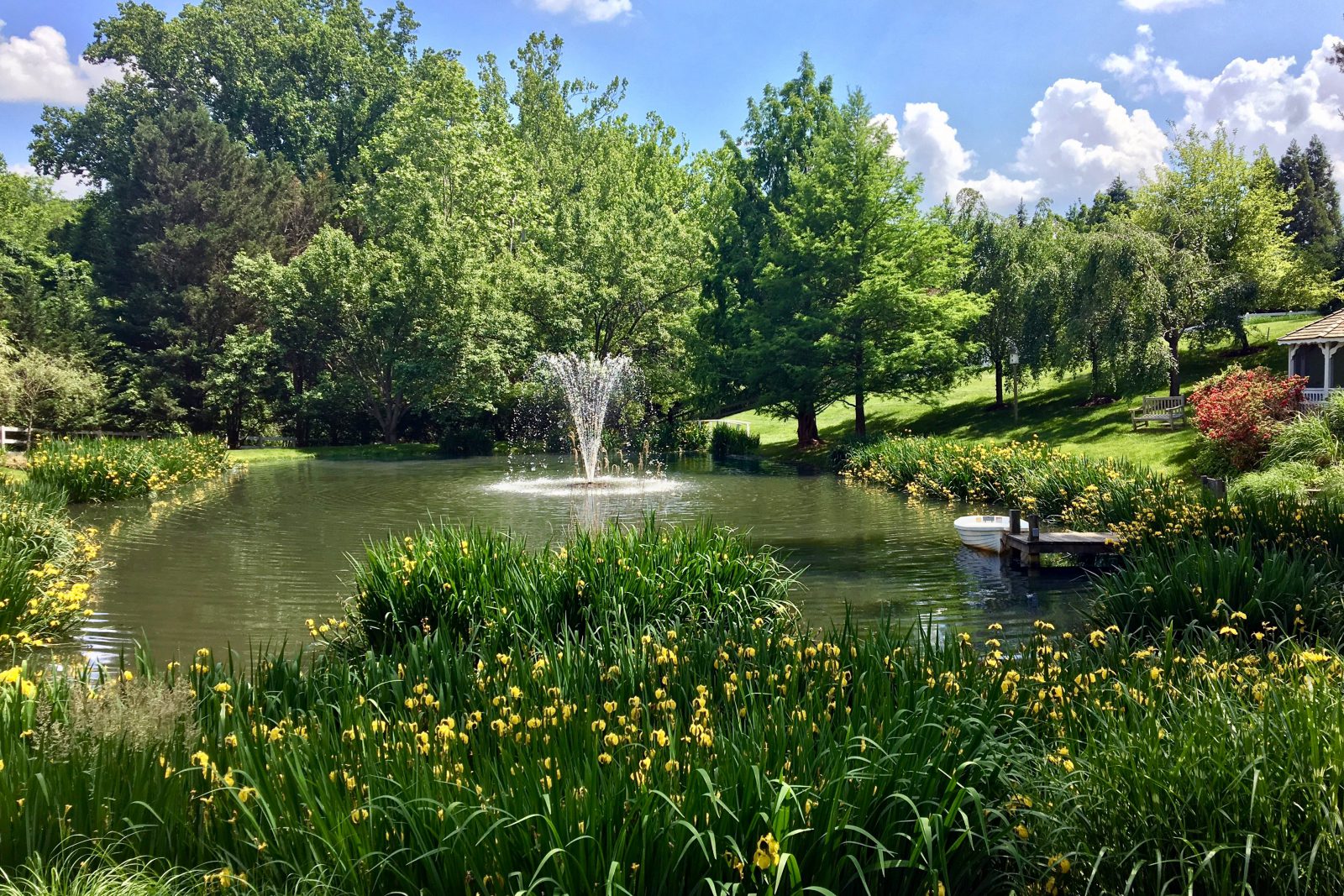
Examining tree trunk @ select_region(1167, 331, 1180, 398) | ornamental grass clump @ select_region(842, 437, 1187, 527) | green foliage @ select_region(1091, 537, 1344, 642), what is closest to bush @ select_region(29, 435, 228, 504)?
green foliage @ select_region(1091, 537, 1344, 642)

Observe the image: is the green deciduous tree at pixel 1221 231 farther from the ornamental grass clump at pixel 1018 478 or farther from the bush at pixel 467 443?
the bush at pixel 467 443

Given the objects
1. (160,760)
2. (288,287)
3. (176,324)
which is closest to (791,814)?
(160,760)

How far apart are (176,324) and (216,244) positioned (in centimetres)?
424

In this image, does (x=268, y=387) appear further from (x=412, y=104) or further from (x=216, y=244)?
(x=412, y=104)

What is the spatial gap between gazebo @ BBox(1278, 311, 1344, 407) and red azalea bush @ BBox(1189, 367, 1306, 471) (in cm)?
98

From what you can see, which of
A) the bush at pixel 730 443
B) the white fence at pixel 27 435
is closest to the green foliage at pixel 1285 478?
the bush at pixel 730 443

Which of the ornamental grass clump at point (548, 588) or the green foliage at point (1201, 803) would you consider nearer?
the green foliage at point (1201, 803)

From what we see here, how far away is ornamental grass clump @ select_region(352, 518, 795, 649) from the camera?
8195mm

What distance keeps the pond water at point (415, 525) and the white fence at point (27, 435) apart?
286 inches

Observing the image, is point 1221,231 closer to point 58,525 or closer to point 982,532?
point 982,532

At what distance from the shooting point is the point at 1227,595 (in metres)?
8.30

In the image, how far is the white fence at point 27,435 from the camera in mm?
28306

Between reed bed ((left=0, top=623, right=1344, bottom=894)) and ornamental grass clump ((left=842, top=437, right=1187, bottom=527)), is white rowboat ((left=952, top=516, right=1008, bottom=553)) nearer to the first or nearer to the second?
ornamental grass clump ((left=842, top=437, right=1187, bottom=527))

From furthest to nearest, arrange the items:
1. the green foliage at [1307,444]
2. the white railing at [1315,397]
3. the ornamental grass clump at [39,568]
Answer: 1. the white railing at [1315,397]
2. the green foliage at [1307,444]
3. the ornamental grass clump at [39,568]
